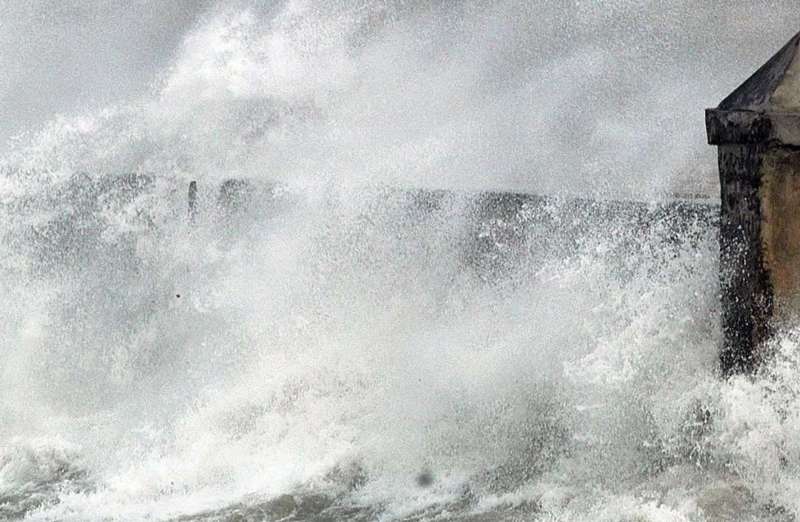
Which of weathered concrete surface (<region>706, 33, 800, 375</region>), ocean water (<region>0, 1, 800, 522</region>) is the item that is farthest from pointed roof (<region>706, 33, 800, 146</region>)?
ocean water (<region>0, 1, 800, 522</region>)

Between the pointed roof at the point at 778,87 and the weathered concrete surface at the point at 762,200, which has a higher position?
the pointed roof at the point at 778,87

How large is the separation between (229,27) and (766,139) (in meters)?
7.98

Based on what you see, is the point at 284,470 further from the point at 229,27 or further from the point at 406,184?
the point at 229,27

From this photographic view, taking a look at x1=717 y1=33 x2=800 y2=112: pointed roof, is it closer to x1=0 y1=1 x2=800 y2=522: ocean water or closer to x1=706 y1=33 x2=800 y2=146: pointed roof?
x1=706 y1=33 x2=800 y2=146: pointed roof

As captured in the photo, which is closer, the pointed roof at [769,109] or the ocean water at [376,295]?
the pointed roof at [769,109]

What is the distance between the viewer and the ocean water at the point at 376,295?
22.3 ft

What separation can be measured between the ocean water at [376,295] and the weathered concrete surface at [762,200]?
218mm

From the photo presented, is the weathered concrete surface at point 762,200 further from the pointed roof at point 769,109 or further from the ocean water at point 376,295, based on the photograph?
the ocean water at point 376,295

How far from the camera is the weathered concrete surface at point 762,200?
19.9 feet

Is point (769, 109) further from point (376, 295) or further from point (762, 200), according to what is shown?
point (376, 295)

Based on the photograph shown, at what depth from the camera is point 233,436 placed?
8.50m

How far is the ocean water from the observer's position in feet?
22.3

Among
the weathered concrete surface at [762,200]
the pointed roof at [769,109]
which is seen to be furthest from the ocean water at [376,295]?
the pointed roof at [769,109]

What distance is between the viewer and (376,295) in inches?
360
